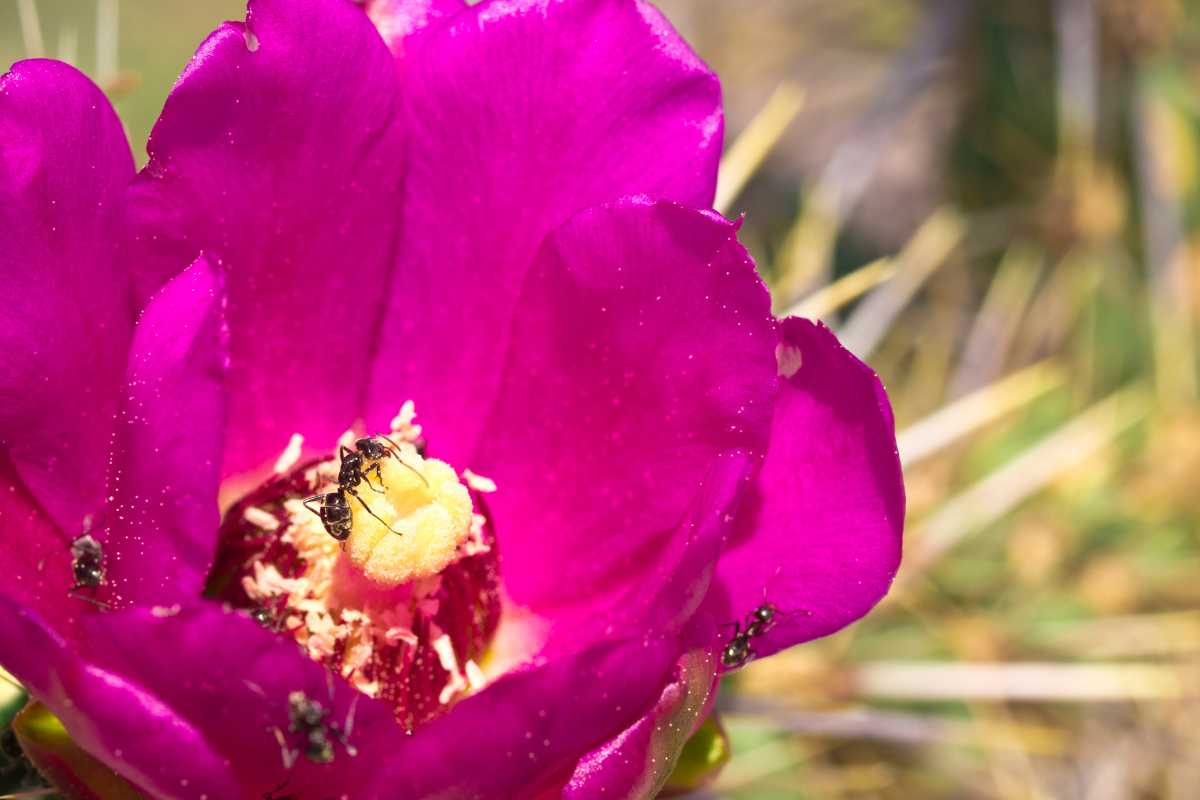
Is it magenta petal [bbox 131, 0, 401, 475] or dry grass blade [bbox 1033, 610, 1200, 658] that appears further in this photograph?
dry grass blade [bbox 1033, 610, 1200, 658]

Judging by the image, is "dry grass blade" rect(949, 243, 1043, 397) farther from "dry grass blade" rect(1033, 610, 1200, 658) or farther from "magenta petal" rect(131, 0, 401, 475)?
"magenta petal" rect(131, 0, 401, 475)

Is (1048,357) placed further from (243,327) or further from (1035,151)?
(243,327)

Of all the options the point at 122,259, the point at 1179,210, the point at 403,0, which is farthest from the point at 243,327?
the point at 1179,210

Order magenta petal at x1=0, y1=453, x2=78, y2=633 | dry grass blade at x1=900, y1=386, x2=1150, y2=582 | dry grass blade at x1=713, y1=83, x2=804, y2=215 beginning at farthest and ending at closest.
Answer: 1. dry grass blade at x1=900, y1=386, x2=1150, y2=582
2. dry grass blade at x1=713, y1=83, x2=804, y2=215
3. magenta petal at x1=0, y1=453, x2=78, y2=633

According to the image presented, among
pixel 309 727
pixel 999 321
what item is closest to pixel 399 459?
pixel 309 727

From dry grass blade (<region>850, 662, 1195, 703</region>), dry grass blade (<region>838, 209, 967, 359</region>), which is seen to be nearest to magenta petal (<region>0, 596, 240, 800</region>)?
dry grass blade (<region>850, 662, 1195, 703</region>)

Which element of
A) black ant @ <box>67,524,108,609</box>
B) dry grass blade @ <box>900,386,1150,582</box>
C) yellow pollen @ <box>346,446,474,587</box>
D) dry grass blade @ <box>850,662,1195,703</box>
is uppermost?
black ant @ <box>67,524,108,609</box>
